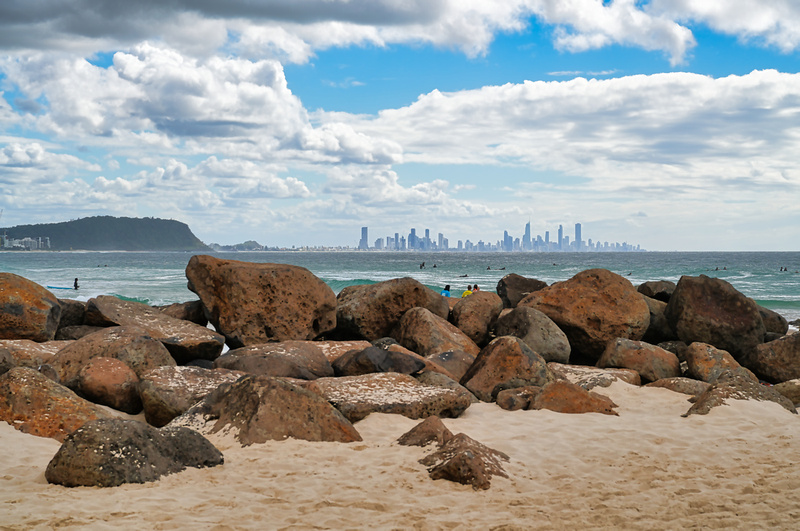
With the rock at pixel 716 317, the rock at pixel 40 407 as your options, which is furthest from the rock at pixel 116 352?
the rock at pixel 716 317

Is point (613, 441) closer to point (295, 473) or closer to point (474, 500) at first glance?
point (474, 500)

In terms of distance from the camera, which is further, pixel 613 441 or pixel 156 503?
pixel 613 441

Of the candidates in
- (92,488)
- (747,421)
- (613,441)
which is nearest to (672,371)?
(747,421)

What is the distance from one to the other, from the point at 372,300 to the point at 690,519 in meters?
8.45

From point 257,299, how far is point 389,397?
4.51 metres

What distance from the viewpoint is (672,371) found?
10602 millimetres

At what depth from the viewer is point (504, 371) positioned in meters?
9.20

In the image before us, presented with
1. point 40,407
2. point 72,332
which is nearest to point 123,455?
point 40,407

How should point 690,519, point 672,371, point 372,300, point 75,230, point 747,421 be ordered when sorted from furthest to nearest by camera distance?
point 75,230 < point 372,300 < point 672,371 < point 747,421 < point 690,519

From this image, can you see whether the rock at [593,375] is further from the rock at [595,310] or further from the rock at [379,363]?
the rock at [379,363]

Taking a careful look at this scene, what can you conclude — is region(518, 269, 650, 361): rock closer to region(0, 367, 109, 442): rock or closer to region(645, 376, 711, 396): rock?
region(645, 376, 711, 396): rock

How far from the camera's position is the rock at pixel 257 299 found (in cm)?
1126

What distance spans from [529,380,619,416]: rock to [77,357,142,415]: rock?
4.91m

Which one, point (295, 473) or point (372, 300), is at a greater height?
point (372, 300)
